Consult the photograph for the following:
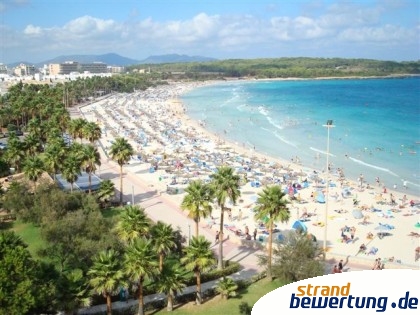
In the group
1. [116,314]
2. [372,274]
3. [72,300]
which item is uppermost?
[372,274]

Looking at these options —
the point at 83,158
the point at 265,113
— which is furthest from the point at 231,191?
the point at 265,113

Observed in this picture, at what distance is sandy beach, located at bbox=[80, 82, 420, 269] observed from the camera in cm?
3503

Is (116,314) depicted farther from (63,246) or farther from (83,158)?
(83,158)

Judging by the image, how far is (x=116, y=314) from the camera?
23.8 meters

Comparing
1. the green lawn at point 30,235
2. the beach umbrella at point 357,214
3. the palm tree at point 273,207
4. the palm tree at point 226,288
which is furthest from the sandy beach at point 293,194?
the green lawn at point 30,235

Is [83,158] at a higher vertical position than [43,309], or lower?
higher

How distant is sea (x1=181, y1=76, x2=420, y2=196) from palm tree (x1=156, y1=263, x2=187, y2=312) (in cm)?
1283

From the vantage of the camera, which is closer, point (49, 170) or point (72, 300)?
point (72, 300)

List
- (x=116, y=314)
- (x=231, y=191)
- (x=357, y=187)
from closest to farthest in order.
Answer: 1. (x=116, y=314)
2. (x=231, y=191)
3. (x=357, y=187)

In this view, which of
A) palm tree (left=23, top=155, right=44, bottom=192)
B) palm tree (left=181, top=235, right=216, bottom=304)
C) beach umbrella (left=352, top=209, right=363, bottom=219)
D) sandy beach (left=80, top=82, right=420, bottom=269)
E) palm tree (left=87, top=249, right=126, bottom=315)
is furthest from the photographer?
beach umbrella (left=352, top=209, right=363, bottom=219)

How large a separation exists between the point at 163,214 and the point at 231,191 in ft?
44.7

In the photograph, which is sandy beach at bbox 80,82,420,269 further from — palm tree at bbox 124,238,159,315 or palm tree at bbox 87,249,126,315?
palm tree at bbox 87,249,126,315

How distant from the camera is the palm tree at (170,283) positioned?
2380 centimetres

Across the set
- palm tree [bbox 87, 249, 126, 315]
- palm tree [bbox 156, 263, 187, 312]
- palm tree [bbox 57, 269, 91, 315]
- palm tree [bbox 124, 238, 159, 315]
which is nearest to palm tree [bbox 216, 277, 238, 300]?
palm tree [bbox 156, 263, 187, 312]
